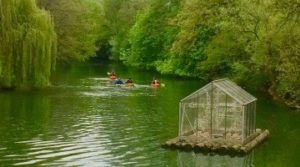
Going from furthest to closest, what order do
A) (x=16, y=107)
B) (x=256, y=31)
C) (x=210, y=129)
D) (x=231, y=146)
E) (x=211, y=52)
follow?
(x=211, y=52) → (x=256, y=31) → (x=16, y=107) → (x=210, y=129) → (x=231, y=146)

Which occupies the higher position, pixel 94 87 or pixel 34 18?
pixel 34 18

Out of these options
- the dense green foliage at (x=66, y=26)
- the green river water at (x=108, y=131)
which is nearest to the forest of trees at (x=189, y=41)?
the dense green foliage at (x=66, y=26)

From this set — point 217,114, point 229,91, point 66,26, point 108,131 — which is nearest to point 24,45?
point 108,131

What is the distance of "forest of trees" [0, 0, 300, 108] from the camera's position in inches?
1754

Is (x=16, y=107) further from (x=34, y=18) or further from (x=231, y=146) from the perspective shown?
(x=231, y=146)

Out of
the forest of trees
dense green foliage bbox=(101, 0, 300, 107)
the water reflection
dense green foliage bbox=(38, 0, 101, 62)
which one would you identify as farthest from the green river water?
dense green foliage bbox=(38, 0, 101, 62)

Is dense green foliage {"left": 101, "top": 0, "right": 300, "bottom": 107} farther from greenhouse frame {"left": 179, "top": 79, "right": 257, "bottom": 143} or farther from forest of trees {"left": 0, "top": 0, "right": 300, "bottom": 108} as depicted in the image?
greenhouse frame {"left": 179, "top": 79, "right": 257, "bottom": 143}

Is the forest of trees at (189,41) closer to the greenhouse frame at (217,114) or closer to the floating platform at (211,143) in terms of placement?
the greenhouse frame at (217,114)

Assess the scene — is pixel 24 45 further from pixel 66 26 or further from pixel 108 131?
pixel 66 26

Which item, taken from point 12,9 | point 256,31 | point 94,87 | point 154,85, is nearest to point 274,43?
point 256,31

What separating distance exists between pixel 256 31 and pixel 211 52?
32.1 feet

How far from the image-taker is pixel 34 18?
50.6 meters

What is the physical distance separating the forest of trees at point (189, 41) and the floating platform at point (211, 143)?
6.21 metres

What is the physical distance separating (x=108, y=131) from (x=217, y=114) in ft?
21.8
